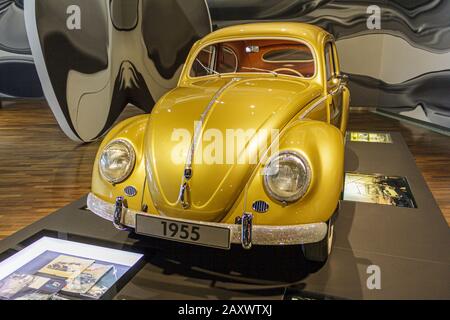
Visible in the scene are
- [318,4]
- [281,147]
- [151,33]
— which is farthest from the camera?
[318,4]

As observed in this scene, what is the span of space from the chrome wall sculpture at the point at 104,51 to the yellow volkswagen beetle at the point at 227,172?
7.10 feet

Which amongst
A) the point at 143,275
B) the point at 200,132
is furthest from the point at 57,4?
the point at 143,275

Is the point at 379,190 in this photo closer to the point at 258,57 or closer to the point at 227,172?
the point at 258,57

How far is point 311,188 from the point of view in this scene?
1.83 metres

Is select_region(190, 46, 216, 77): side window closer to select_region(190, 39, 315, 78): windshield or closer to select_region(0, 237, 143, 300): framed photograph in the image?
select_region(190, 39, 315, 78): windshield

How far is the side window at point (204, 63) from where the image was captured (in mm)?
3127

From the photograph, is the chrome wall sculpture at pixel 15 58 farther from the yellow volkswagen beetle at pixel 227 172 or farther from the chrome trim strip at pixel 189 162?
the chrome trim strip at pixel 189 162

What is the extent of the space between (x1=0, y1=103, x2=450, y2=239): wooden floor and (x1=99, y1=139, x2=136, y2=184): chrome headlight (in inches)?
42.3

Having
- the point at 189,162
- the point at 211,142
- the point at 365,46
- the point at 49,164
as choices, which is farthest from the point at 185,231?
the point at 365,46

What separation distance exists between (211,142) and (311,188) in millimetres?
549

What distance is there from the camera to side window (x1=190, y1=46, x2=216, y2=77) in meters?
3.13

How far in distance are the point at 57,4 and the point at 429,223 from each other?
396 cm
